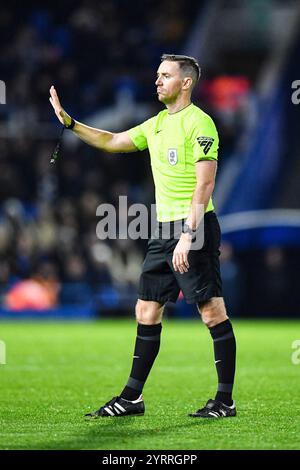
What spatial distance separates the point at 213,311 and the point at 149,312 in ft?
1.33

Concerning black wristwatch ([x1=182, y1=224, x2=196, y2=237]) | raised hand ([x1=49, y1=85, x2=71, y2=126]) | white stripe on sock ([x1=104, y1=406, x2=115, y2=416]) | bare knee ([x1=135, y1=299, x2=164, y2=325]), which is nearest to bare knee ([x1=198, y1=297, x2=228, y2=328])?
bare knee ([x1=135, y1=299, x2=164, y2=325])

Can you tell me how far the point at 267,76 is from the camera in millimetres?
22234

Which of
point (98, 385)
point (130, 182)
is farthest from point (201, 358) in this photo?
point (130, 182)

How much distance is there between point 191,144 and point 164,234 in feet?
1.86

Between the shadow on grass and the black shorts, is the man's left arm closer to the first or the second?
the black shorts

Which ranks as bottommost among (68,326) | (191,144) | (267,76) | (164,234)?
(68,326)

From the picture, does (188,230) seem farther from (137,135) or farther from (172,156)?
(137,135)

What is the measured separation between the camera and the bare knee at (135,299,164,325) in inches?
277

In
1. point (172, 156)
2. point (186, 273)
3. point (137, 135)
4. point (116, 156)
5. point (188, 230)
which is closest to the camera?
point (188, 230)

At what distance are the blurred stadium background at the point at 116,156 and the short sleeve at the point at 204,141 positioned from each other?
11.9 m

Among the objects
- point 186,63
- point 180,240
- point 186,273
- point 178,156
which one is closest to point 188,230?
point 180,240

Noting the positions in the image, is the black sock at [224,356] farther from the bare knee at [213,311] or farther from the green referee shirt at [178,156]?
the green referee shirt at [178,156]

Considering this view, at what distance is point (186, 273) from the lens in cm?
684
